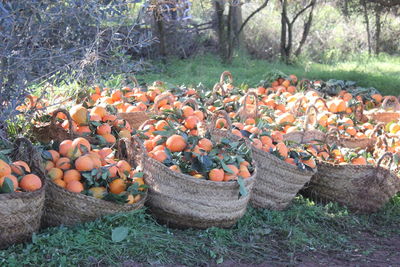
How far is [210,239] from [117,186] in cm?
67

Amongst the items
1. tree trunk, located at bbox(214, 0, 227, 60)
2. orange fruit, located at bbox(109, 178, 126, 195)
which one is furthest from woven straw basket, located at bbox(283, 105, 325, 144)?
tree trunk, located at bbox(214, 0, 227, 60)

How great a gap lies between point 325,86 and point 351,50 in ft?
22.5

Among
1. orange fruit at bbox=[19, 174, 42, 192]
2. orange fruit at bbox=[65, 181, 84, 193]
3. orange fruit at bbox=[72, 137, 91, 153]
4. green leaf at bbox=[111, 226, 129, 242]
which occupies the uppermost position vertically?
orange fruit at bbox=[72, 137, 91, 153]

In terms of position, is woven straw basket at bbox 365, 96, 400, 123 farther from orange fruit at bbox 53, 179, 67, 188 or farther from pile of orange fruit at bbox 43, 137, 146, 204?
orange fruit at bbox 53, 179, 67, 188

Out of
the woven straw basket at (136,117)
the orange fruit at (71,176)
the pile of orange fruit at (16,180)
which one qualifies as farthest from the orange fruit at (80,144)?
the woven straw basket at (136,117)

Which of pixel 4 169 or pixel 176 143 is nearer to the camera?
pixel 4 169

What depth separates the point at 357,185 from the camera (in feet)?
13.7

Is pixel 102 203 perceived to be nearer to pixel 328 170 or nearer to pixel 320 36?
pixel 328 170

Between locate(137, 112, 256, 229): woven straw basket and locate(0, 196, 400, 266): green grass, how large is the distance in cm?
7

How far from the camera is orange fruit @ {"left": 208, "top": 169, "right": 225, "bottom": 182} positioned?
332cm

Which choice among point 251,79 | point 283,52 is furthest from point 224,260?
point 283,52

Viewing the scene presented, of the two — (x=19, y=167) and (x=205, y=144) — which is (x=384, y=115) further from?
(x=19, y=167)

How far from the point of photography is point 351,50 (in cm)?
1398

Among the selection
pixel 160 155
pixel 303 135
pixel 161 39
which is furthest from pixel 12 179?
pixel 161 39
